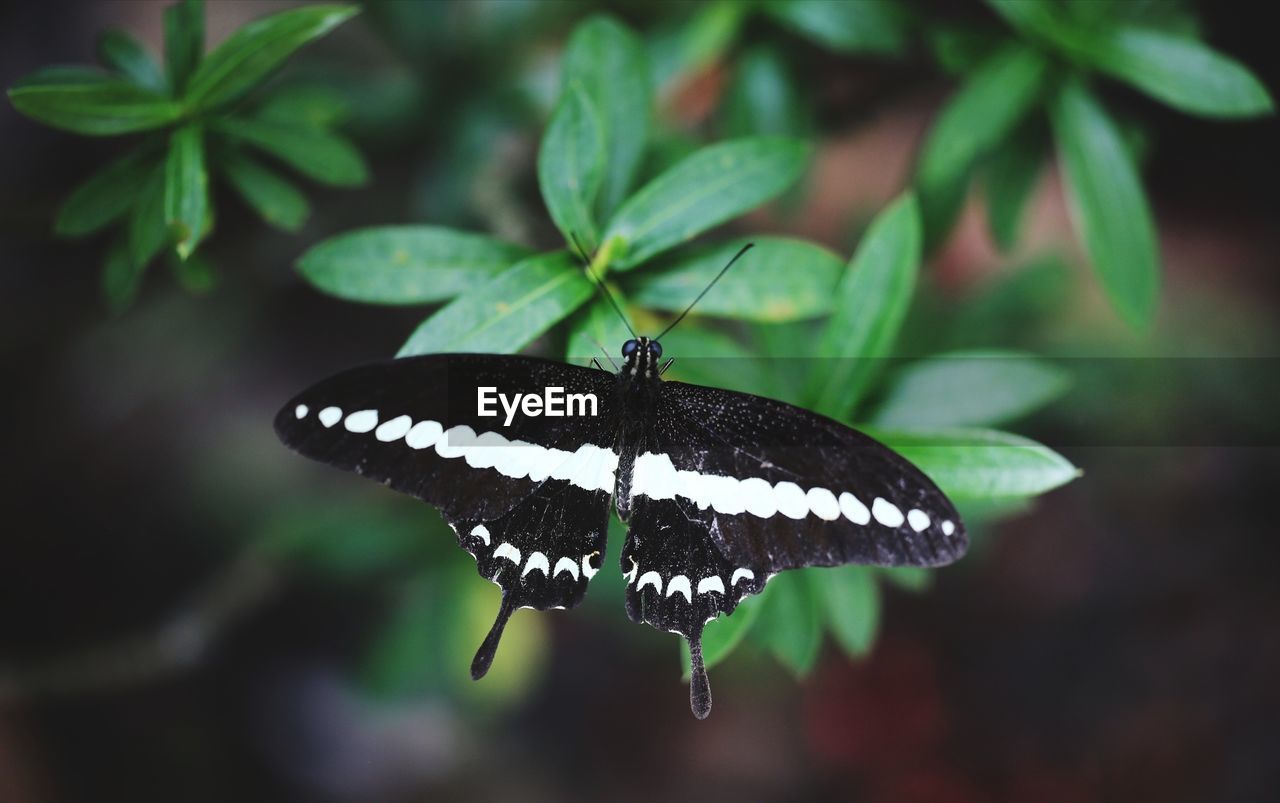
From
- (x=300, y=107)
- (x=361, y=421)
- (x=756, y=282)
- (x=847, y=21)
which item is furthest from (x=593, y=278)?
(x=847, y=21)

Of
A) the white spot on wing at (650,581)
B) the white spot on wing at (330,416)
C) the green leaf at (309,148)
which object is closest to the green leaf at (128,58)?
the green leaf at (309,148)

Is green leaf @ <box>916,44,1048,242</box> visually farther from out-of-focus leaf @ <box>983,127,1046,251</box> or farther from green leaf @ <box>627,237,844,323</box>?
green leaf @ <box>627,237,844,323</box>

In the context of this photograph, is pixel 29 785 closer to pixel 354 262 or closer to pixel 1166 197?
pixel 354 262

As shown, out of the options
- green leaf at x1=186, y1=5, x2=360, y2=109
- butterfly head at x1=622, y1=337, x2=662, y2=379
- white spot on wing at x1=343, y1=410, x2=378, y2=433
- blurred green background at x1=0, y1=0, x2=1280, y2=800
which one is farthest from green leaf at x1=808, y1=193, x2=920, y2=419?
green leaf at x1=186, y1=5, x2=360, y2=109

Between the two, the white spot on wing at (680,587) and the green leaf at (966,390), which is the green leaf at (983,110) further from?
the white spot on wing at (680,587)

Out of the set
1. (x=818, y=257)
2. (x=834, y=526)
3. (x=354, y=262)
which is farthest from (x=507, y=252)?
(x=834, y=526)

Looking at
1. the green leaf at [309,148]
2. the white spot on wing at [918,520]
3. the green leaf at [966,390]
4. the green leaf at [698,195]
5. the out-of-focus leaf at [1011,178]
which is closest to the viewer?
the white spot on wing at [918,520]

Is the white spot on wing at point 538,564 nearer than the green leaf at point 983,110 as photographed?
Yes
